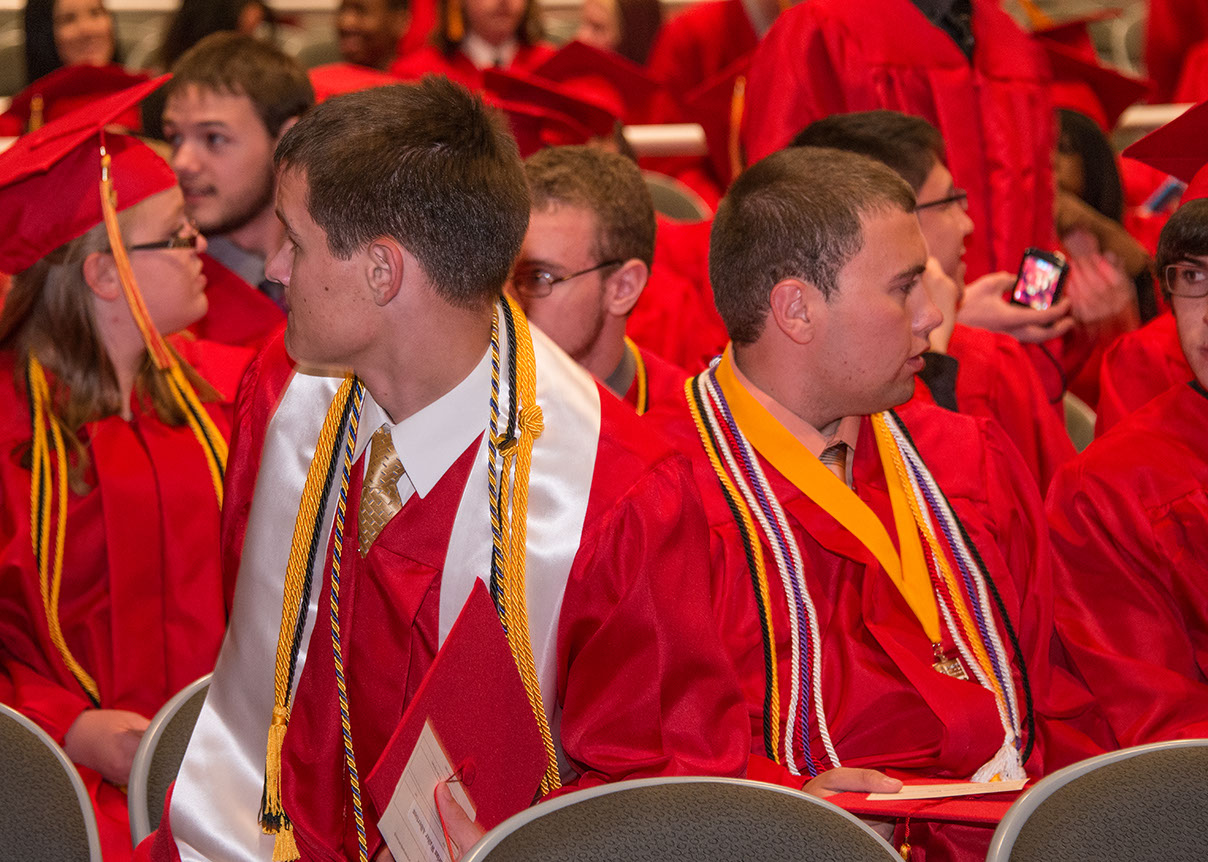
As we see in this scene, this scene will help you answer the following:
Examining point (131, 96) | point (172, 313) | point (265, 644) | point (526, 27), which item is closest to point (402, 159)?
point (265, 644)

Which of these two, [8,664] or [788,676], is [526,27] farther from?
[788,676]

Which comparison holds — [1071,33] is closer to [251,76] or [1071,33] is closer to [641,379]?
[641,379]

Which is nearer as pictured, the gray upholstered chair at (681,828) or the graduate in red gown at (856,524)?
the gray upholstered chair at (681,828)

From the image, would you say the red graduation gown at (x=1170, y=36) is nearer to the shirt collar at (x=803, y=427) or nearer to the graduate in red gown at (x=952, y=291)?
the graduate in red gown at (x=952, y=291)

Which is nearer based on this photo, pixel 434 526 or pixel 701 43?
pixel 434 526

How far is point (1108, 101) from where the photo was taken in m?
4.83

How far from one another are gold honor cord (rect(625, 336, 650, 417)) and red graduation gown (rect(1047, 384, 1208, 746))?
3.28 feet

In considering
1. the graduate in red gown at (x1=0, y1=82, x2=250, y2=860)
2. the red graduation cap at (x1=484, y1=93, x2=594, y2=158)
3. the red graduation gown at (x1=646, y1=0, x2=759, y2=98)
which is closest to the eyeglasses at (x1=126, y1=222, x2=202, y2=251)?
the graduate in red gown at (x1=0, y1=82, x2=250, y2=860)

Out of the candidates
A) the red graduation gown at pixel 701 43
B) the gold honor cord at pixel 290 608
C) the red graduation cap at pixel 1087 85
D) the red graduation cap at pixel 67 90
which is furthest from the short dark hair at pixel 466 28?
the gold honor cord at pixel 290 608

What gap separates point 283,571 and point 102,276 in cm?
121

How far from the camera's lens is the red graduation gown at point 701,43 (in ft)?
20.0

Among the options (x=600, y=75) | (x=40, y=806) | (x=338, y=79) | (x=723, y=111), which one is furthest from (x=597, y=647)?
(x=600, y=75)

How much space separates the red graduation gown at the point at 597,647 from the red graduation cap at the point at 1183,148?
134 centimetres

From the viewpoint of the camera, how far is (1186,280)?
238 centimetres
